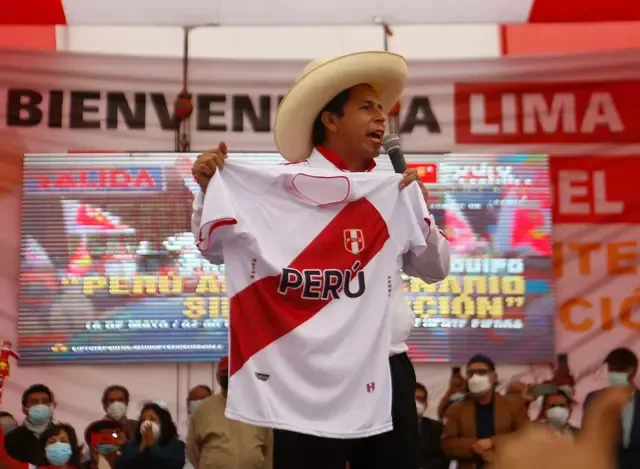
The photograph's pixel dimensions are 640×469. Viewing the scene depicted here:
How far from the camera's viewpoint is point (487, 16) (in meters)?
5.42

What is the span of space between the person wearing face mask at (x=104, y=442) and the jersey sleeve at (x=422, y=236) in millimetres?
3173

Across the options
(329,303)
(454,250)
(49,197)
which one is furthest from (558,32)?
(329,303)

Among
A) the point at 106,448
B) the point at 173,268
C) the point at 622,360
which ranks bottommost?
the point at 106,448

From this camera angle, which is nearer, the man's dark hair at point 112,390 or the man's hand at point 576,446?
the man's hand at point 576,446

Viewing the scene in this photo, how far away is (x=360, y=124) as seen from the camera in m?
2.09

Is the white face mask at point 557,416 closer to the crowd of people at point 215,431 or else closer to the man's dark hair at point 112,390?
the crowd of people at point 215,431

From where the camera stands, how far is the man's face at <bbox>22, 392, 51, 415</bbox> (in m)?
4.75

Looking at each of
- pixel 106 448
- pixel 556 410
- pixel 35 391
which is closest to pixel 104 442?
pixel 106 448

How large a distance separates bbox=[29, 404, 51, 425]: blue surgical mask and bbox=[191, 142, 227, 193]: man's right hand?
3231 mm

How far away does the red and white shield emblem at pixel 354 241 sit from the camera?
75.9 inches

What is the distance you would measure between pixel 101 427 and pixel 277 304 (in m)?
3.35

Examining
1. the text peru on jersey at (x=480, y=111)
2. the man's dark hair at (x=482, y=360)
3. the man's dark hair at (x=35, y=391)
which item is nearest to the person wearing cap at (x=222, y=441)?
the man's dark hair at (x=35, y=391)

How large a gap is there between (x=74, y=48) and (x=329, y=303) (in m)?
4.33

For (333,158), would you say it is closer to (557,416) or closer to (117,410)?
(557,416)
